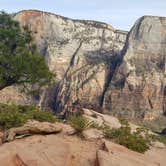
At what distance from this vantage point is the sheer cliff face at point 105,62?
135500 mm

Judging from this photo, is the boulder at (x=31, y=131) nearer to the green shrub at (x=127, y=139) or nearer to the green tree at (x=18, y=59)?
the green shrub at (x=127, y=139)

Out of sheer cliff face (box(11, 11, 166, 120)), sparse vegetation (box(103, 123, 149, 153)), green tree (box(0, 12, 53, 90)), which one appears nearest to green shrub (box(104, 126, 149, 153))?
sparse vegetation (box(103, 123, 149, 153))

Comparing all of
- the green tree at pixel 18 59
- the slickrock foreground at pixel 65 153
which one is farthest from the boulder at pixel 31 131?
the green tree at pixel 18 59

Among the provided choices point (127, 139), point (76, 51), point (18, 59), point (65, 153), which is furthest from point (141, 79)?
point (65, 153)

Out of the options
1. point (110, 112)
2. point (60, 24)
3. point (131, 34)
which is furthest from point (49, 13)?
point (110, 112)

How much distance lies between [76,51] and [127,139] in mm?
139834

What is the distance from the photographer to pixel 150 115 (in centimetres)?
12988

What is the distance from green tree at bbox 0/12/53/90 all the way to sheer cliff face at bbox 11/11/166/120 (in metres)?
77.9

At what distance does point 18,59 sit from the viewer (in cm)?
3856

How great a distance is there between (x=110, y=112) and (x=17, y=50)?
91.9 meters

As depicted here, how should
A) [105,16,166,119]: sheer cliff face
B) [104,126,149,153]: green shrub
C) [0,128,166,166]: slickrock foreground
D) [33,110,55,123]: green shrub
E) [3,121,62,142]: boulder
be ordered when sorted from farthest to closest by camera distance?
[105,16,166,119]: sheer cliff face < [33,110,55,123]: green shrub < [104,126,149,153]: green shrub < [3,121,62,142]: boulder < [0,128,166,166]: slickrock foreground

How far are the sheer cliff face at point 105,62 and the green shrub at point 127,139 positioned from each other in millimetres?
92687

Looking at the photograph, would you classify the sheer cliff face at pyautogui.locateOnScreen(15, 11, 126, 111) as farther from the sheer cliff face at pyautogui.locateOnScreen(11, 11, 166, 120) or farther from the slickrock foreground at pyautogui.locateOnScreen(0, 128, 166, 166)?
the slickrock foreground at pyautogui.locateOnScreen(0, 128, 166, 166)

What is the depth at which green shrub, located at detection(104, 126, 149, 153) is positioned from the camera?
24094mm
